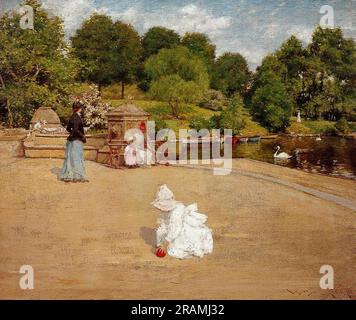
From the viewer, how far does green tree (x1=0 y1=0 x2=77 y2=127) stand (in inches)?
348

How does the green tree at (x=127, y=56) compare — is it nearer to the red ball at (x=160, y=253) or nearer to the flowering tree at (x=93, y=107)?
the flowering tree at (x=93, y=107)

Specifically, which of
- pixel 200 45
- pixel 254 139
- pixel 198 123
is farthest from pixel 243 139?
pixel 200 45

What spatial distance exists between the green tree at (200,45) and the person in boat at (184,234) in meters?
2.96

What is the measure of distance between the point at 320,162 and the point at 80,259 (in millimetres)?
5929

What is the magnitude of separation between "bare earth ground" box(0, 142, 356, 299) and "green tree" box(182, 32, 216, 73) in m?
2.01

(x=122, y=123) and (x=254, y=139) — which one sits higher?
(x=122, y=123)

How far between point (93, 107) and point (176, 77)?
1628 mm

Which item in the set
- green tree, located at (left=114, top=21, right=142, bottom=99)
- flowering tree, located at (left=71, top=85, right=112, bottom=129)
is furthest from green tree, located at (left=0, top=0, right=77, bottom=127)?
green tree, located at (left=114, top=21, right=142, bottom=99)

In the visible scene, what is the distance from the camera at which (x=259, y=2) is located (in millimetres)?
8273

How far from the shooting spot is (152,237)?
7273 millimetres

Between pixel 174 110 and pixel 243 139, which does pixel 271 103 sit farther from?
pixel 174 110

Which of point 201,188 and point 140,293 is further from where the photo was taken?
point 201,188
